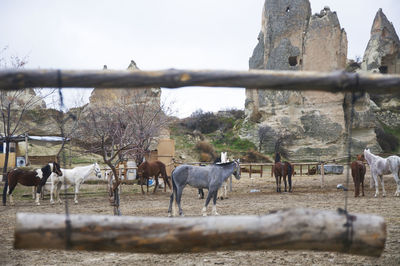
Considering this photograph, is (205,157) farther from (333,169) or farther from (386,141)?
(386,141)

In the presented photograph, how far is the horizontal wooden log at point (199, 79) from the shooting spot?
9.82 feet

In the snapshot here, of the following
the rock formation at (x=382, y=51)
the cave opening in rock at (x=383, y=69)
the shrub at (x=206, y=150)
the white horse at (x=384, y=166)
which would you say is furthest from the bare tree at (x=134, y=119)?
the cave opening in rock at (x=383, y=69)

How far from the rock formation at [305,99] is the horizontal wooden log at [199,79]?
3089 cm

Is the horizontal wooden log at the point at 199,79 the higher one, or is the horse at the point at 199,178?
the horizontal wooden log at the point at 199,79

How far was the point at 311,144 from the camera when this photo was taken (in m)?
34.2

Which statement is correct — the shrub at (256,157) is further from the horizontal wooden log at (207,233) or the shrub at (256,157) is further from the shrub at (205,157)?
the horizontal wooden log at (207,233)

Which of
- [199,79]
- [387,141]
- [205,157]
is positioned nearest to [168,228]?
[199,79]

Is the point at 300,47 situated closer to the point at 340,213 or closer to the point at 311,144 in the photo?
the point at 311,144

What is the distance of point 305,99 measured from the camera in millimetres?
34812

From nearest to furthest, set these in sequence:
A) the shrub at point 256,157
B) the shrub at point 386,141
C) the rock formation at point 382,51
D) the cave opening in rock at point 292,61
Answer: the shrub at point 256,157 → the shrub at point 386,141 → the cave opening in rock at point 292,61 → the rock formation at point 382,51

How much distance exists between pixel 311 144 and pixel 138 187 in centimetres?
1992

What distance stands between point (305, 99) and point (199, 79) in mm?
33315

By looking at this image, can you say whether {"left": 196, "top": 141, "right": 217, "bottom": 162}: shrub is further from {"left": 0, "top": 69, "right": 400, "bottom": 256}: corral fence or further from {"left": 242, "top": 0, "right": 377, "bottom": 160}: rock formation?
{"left": 0, "top": 69, "right": 400, "bottom": 256}: corral fence

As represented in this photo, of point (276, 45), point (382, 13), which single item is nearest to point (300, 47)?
point (276, 45)
